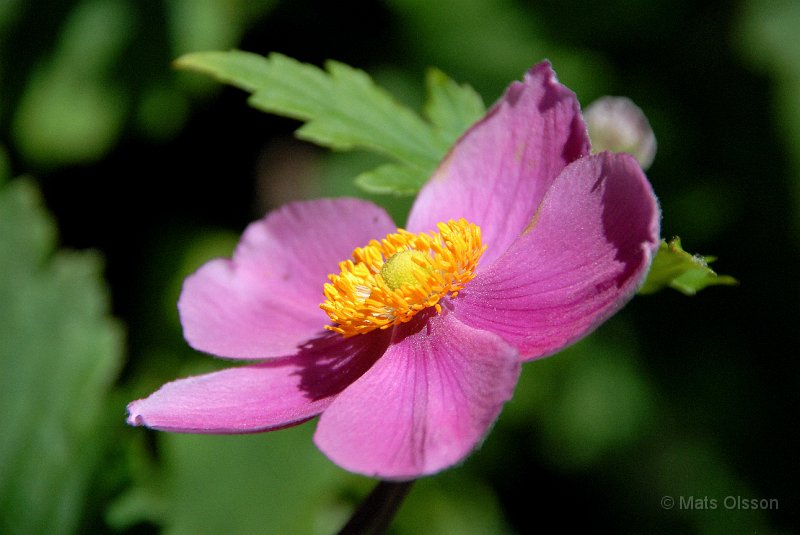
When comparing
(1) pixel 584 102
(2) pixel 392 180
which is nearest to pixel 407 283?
(2) pixel 392 180

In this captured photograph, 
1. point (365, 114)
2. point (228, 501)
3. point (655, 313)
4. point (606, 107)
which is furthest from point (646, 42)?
point (228, 501)

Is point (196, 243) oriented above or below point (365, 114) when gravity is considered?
below

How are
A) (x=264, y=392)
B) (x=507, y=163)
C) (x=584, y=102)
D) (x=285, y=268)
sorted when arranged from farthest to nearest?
1. (x=584, y=102)
2. (x=285, y=268)
3. (x=507, y=163)
4. (x=264, y=392)

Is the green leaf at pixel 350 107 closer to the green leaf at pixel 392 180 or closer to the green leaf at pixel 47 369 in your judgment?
the green leaf at pixel 392 180

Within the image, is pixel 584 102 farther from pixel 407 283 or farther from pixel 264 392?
pixel 264 392

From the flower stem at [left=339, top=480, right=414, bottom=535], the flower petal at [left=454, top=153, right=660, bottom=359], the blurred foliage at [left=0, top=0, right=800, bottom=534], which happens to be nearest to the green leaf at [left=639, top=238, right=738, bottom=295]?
the flower petal at [left=454, top=153, right=660, bottom=359]

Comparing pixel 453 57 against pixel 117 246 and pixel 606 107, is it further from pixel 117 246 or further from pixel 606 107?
pixel 606 107

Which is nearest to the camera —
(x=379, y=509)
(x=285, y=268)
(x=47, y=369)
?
(x=379, y=509)
